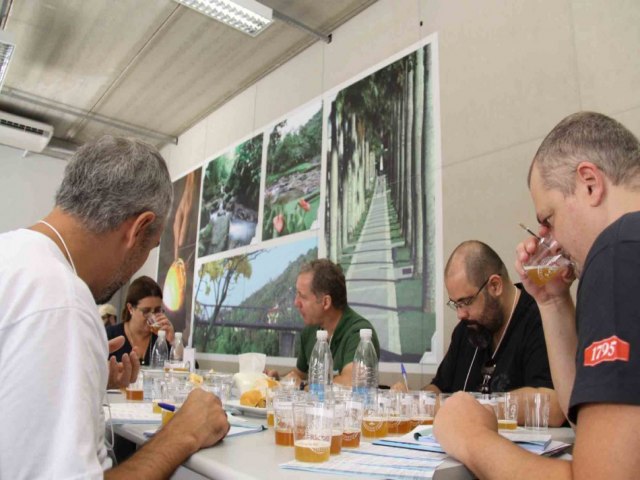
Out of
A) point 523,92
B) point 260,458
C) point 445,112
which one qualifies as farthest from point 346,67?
point 260,458

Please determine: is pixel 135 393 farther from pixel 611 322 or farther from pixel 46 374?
pixel 611 322

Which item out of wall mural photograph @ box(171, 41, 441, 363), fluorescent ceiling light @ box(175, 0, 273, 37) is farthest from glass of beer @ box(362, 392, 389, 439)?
fluorescent ceiling light @ box(175, 0, 273, 37)

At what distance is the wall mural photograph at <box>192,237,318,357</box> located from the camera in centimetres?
409

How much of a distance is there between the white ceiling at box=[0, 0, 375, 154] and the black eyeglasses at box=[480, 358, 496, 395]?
282 centimetres

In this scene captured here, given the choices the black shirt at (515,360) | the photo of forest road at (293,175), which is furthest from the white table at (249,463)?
the photo of forest road at (293,175)

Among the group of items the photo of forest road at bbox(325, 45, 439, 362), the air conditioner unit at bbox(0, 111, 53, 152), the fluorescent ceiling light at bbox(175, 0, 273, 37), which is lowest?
the photo of forest road at bbox(325, 45, 439, 362)

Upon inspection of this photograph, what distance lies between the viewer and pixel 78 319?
0.84 meters

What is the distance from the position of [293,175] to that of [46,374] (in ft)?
11.7

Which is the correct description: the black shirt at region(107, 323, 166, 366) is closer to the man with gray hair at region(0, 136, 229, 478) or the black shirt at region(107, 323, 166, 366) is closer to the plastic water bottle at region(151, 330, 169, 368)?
the plastic water bottle at region(151, 330, 169, 368)

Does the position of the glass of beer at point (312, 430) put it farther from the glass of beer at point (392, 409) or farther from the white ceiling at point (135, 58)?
the white ceiling at point (135, 58)

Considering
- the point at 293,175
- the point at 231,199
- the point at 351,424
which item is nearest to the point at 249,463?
the point at 351,424

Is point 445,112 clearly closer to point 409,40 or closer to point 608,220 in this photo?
point 409,40

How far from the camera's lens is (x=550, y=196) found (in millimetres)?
1040

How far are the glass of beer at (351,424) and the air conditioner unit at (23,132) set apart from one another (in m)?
5.83
